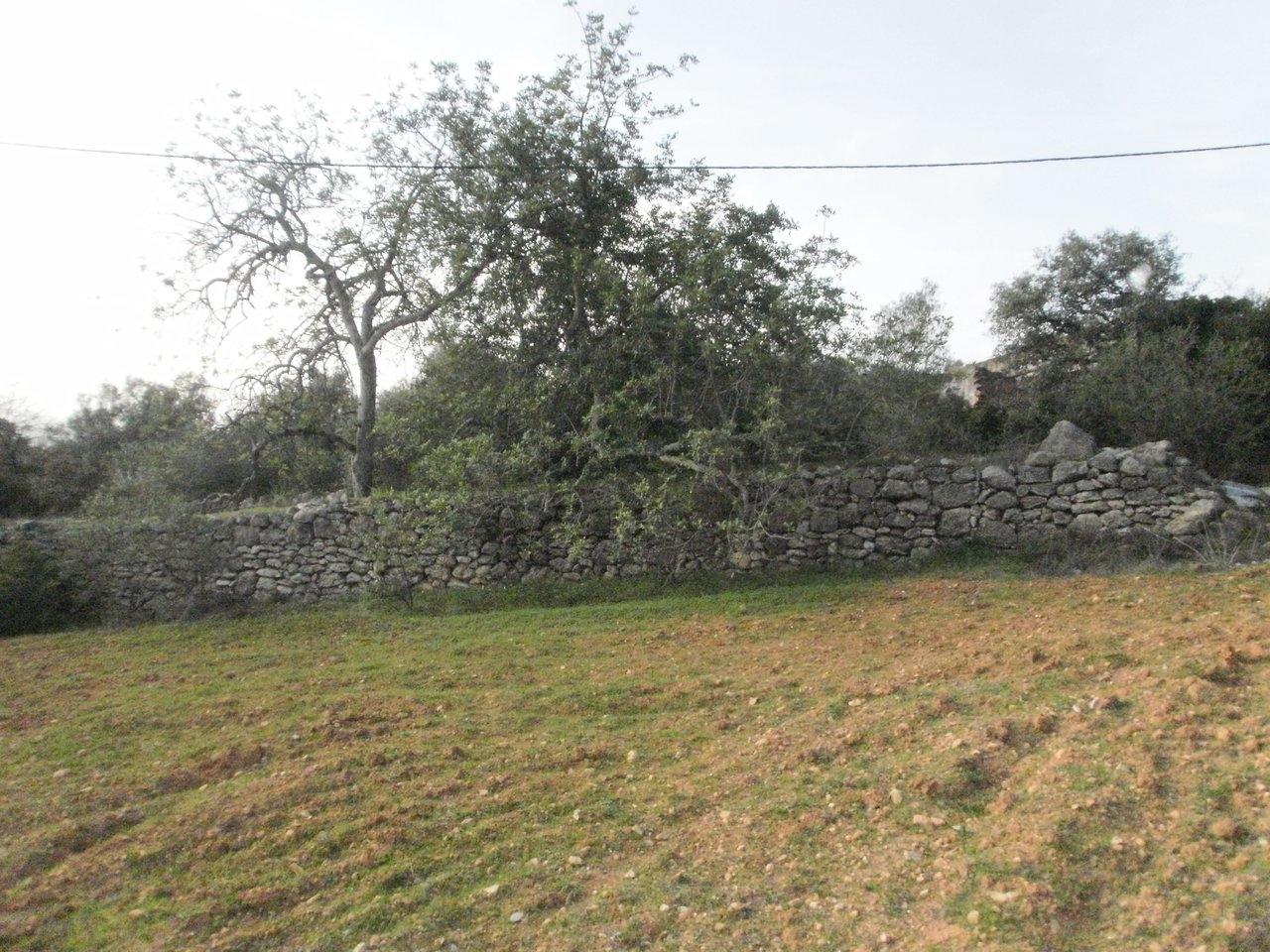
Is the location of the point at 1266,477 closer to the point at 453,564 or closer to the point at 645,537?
the point at 645,537

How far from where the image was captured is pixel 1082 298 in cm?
1992

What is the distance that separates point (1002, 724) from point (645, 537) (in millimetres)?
7352

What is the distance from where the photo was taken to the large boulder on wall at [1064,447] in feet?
39.6

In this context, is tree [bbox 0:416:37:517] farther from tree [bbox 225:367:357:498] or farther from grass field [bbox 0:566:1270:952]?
grass field [bbox 0:566:1270:952]

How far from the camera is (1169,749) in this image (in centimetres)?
485

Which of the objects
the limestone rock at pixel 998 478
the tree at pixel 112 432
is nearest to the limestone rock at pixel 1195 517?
the limestone rock at pixel 998 478

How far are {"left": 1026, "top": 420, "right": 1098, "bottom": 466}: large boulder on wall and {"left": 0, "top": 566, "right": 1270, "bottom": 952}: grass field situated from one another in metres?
3.11

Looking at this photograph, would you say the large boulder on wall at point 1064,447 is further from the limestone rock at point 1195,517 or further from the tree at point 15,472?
the tree at point 15,472

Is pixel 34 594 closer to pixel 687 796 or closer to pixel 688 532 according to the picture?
pixel 688 532

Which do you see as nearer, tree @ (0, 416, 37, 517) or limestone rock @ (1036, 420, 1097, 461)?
limestone rock @ (1036, 420, 1097, 461)

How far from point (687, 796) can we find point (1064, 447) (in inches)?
363

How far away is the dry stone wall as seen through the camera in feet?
38.5

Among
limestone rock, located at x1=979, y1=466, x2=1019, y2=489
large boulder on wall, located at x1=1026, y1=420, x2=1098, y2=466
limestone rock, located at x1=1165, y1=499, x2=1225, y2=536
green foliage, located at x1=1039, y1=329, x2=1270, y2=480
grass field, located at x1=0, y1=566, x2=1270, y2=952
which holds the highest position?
green foliage, located at x1=1039, y1=329, x2=1270, y2=480

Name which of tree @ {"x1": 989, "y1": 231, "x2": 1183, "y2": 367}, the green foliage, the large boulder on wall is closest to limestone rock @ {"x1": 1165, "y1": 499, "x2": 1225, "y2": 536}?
the large boulder on wall
